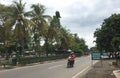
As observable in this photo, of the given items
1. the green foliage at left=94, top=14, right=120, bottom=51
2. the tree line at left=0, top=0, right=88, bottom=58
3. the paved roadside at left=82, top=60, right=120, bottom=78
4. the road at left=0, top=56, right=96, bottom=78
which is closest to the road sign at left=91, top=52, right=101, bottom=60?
the road at left=0, top=56, right=96, bottom=78

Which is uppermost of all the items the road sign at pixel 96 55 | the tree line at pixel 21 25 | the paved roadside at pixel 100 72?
the tree line at pixel 21 25

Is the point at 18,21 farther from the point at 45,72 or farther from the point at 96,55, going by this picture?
the point at 45,72

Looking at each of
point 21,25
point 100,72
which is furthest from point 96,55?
point 21,25

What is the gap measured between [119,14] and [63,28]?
83.2 feet

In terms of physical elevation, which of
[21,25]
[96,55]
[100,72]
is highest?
[21,25]

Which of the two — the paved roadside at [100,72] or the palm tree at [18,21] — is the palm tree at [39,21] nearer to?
the palm tree at [18,21]

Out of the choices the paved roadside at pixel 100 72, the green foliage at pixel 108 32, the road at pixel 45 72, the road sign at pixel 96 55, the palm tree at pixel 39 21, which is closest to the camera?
the paved roadside at pixel 100 72

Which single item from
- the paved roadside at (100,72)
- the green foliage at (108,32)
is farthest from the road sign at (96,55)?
the green foliage at (108,32)

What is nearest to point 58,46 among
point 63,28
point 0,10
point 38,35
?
point 63,28

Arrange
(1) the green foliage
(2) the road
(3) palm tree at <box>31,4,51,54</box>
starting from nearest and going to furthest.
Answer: (2) the road, (3) palm tree at <box>31,4,51,54</box>, (1) the green foliage

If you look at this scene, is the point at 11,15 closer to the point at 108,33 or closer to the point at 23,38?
the point at 23,38

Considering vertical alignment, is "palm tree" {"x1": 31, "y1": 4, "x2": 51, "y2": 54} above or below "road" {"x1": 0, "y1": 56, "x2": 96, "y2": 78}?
above

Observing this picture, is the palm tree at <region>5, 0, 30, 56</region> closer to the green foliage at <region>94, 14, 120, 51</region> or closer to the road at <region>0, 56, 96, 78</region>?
the road at <region>0, 56, 96, 78</region>

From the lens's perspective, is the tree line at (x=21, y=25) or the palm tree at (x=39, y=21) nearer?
the tree line at (x=21, y=25)
